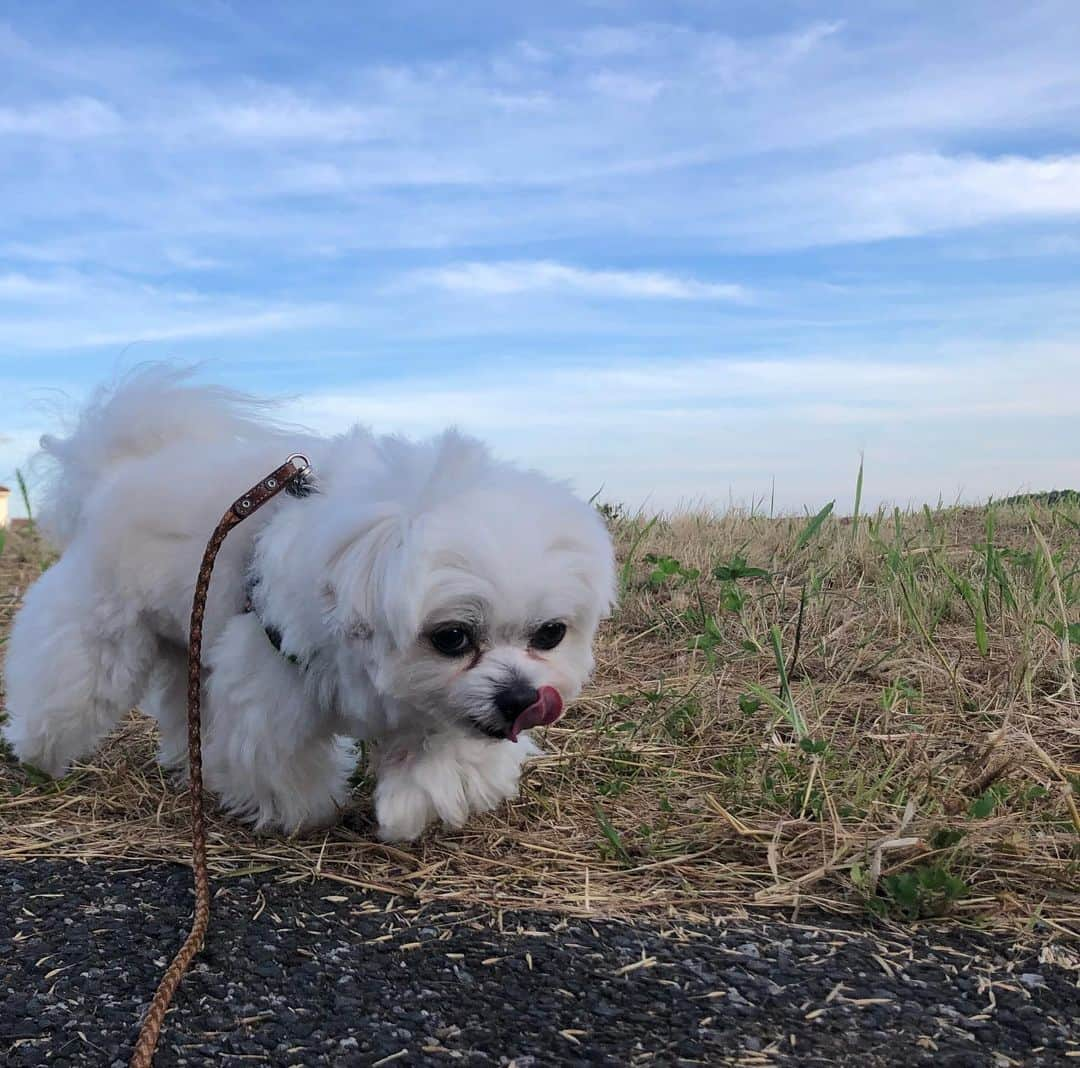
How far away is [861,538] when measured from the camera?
6.04 m

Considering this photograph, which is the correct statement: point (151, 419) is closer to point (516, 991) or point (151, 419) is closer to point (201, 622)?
point (201, 622)

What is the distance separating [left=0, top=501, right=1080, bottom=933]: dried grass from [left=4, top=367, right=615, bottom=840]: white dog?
0.63 feet

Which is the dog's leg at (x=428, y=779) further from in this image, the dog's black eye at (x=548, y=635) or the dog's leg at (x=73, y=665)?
the dog's leg at (x=73, y=665)

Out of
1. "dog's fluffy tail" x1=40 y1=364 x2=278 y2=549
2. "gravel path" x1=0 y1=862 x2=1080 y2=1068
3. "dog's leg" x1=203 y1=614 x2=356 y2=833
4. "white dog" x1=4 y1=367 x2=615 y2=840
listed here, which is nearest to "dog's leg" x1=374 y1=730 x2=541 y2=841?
"white dog" x1=4 y1=367 x2=615 y2=840

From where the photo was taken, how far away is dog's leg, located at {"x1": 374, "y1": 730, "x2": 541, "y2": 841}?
288 cm

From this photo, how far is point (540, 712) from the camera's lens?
2486 millimetres

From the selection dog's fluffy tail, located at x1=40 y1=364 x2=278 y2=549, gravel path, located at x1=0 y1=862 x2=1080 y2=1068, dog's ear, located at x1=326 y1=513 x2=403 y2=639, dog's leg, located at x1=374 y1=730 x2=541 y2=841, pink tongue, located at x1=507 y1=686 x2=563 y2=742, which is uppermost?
dog's fluffy tail, located at x1=40 y1=364 x2=278 y2=549

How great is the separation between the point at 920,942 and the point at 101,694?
2.49 metres

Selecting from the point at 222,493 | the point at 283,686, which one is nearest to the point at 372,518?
the point at 283,686

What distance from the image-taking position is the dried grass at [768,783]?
2605mm

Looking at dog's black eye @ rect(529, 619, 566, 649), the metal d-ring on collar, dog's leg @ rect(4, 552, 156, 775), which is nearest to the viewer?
dog's black eye @ rect(529, 619, 566, 649)

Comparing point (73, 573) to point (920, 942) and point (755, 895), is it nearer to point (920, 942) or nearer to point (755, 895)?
point (755, 895)

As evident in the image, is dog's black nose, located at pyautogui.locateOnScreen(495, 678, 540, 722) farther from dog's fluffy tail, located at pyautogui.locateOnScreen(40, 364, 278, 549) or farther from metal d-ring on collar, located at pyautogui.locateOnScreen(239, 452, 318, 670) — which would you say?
dog's fluffy tail, located at pyautogui.locateOnScreen(40, 364, 278, 549)


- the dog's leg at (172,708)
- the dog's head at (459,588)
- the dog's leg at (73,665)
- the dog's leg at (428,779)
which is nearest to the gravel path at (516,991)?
the dog's leg at (428,779)
